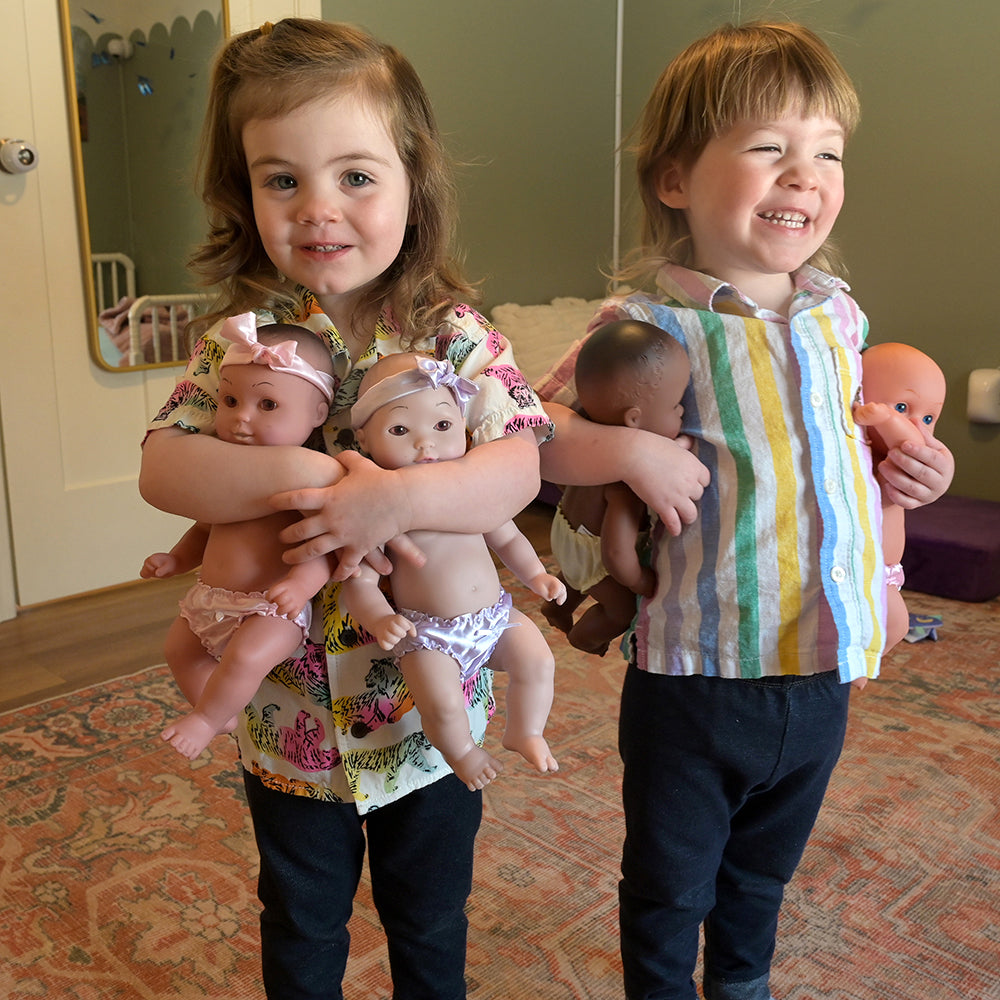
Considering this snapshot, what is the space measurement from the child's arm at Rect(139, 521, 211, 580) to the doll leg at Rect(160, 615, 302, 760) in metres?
0.13

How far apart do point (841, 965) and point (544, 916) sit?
0.40 meters

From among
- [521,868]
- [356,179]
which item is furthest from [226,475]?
[521,868]

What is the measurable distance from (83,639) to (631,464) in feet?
6.27

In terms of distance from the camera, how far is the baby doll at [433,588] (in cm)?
84

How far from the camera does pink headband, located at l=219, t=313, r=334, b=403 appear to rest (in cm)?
83

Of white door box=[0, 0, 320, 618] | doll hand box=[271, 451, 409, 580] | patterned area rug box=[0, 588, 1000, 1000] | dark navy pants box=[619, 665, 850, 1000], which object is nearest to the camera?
doll hand box=[271, 451, 409, 580]

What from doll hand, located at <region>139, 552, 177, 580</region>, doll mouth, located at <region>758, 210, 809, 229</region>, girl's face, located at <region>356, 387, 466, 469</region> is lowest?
doll hand, located at <region>139, 552, 177, 580</region>

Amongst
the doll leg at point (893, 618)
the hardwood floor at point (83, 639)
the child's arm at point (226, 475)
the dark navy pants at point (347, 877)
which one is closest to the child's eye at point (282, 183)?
the child's arm at point (226, 475)

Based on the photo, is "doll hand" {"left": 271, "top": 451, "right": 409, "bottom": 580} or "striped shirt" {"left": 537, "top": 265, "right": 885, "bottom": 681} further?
"striped shirt" {"left": 537, "top": 265, "right": 885, "bottom": 681}

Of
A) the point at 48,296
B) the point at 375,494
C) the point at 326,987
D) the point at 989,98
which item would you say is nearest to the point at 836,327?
the point at 375,494

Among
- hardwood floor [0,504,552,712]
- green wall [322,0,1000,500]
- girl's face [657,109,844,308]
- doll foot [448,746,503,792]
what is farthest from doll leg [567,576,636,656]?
green wall [322,0,1000,500]

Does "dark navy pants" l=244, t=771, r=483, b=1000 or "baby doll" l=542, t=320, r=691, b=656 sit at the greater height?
"baby doll" l=542, t=320, r=691, b=656

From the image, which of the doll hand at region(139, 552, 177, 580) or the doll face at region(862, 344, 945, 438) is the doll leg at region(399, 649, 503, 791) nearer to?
the doll hand at region(139, 552, 177, 580)

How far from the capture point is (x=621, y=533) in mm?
1022
